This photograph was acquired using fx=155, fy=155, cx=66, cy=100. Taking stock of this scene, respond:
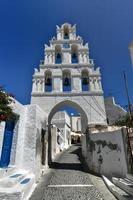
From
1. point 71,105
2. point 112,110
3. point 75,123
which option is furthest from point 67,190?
point 75,123

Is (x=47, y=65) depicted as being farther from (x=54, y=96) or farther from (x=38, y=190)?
(x=38, y=190)

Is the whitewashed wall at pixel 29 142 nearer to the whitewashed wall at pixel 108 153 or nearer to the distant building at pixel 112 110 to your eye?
the whitewashed wall at pixel 108 153

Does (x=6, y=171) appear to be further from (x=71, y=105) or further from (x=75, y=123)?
(x=75, y=123)

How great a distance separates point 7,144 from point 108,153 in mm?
5119

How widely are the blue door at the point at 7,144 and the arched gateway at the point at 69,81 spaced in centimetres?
738

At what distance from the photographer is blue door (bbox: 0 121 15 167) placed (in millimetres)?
5979

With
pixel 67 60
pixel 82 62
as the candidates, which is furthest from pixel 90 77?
pixel 67 60

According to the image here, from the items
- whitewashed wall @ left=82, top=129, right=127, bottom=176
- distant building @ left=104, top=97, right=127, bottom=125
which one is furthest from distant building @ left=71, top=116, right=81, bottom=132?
whitewashed wall @ left=82, top=129, right=127, bottom=176

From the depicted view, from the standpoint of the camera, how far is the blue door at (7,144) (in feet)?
19.6

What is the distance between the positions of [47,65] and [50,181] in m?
11.4

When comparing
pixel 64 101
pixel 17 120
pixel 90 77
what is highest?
pixel 90 77

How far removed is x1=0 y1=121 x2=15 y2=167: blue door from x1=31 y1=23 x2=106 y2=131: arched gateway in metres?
7.38

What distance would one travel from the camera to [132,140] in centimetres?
673

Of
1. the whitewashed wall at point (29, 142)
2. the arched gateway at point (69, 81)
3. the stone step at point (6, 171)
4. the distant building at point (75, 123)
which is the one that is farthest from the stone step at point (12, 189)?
the distant building at point (75, 123)
